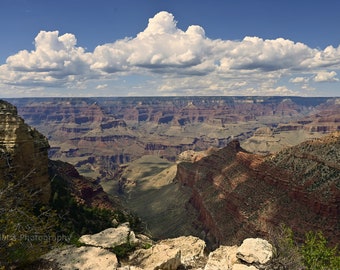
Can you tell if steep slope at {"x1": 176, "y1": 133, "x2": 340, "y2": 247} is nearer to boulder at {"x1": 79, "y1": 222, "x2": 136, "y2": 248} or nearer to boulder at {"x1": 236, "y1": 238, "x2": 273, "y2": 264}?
boulder at {"x1": 79, "y1": 222, "x2": 136, "y2": 248}

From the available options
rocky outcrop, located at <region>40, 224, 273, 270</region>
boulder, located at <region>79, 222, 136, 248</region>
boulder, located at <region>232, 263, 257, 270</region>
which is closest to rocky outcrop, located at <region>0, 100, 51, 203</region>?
boulder, located at <region>79, 222, 136, 248</region>

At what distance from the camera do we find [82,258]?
23.5 metres

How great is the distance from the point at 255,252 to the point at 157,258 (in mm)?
7070

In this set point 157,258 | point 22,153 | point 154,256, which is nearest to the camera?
point 157,258

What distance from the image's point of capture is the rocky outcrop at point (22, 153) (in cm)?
4203

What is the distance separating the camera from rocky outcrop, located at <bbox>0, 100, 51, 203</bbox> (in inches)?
1655

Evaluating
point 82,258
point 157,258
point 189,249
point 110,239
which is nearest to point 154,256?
point 157,258

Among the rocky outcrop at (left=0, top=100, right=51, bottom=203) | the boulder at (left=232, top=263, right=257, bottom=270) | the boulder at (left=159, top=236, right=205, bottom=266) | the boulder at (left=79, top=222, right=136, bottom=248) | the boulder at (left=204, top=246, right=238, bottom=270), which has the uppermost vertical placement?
the rocky outcrop at (left=0, top=100, right=51, bottom=203)

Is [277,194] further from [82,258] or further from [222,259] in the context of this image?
[82,258]

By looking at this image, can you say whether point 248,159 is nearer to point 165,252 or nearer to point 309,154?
point 309,154

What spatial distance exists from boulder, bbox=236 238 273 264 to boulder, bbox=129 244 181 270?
4.51m

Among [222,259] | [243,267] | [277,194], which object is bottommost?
[277,194]

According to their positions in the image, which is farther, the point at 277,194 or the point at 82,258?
the point at 277,194

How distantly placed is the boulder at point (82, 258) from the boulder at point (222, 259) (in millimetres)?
6853
